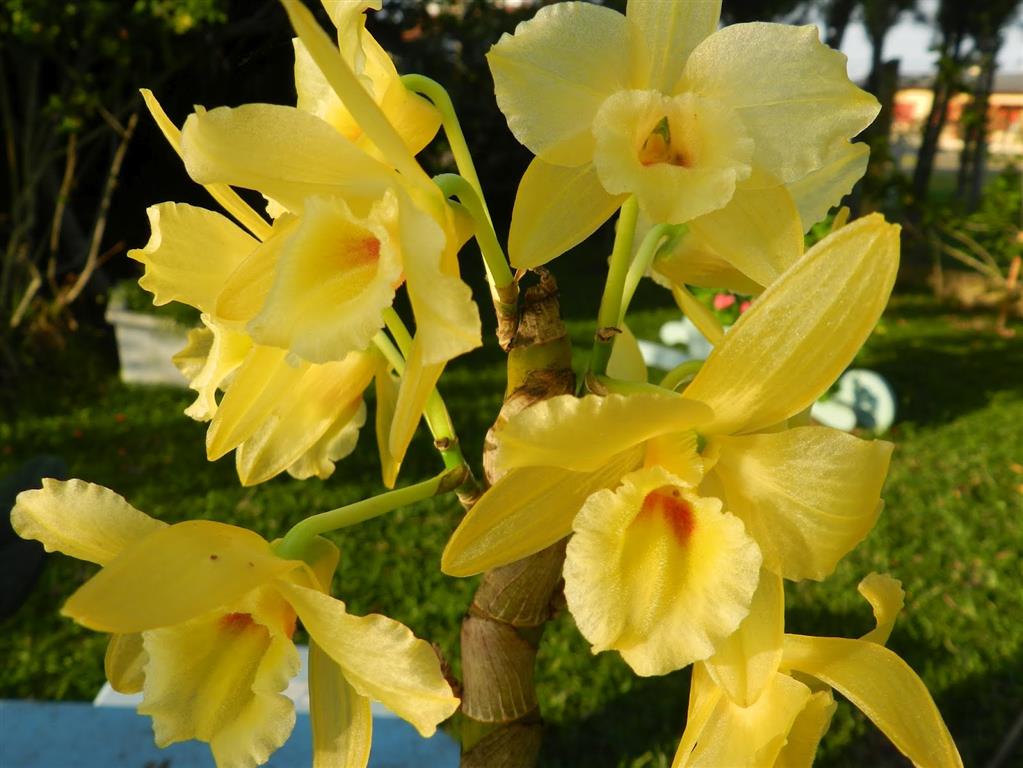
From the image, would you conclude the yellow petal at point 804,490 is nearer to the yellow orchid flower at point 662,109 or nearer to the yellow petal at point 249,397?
the yellow orchid flower at point 662,109

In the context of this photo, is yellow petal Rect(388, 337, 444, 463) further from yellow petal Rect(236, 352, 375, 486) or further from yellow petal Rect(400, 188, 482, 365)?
yellow petal Rect(236, 352, 375, 486)

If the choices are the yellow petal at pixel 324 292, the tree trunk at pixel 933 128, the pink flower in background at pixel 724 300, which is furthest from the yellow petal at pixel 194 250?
the tree trunk at pixel 933 128

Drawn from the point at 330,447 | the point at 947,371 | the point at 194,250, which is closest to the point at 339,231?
the point at 194,250

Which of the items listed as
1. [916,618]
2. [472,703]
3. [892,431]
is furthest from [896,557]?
[472,703]

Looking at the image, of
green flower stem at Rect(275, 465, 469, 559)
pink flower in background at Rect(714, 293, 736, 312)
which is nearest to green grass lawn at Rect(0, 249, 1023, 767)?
pink flower in background at Rect(714, 293, 736, 312)

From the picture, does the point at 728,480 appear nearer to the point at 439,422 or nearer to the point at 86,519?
the point at 439,422
